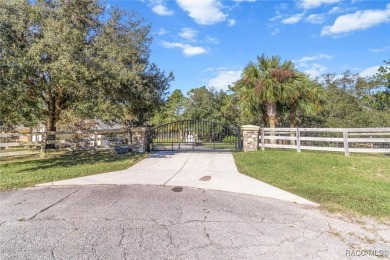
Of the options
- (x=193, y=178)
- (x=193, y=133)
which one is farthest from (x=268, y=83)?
(x=193, y=178)

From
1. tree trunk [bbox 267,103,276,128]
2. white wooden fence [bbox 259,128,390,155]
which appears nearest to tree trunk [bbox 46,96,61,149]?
white wooden fence [bbox 259,128,390,155]

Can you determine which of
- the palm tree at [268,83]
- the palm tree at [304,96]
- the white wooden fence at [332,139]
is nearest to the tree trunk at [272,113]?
the palm tree at [268,83]

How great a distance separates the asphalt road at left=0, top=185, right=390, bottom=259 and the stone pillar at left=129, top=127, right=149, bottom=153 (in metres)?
7.14

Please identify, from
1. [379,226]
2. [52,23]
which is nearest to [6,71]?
[52,23]

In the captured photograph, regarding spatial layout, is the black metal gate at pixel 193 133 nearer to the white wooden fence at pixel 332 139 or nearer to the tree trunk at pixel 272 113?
the white wooden fence at pixel 332 139

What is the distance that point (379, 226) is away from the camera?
398cm

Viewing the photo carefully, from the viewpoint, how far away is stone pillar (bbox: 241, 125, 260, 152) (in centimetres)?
1246

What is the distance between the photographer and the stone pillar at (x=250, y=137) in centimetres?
1246

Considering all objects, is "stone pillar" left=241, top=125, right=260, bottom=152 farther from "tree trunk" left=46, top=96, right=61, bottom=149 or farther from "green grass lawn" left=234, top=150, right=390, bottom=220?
"tree trunk" left=46, top=96, right=61, bottom=149

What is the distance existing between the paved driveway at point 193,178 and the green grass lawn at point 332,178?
1.39 ft

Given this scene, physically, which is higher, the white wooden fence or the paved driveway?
the white wooden fence

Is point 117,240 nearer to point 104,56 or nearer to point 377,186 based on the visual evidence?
point 377,186

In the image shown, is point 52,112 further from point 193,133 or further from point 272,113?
point 272,113

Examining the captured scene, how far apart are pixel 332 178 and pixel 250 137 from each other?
5.64 meters
